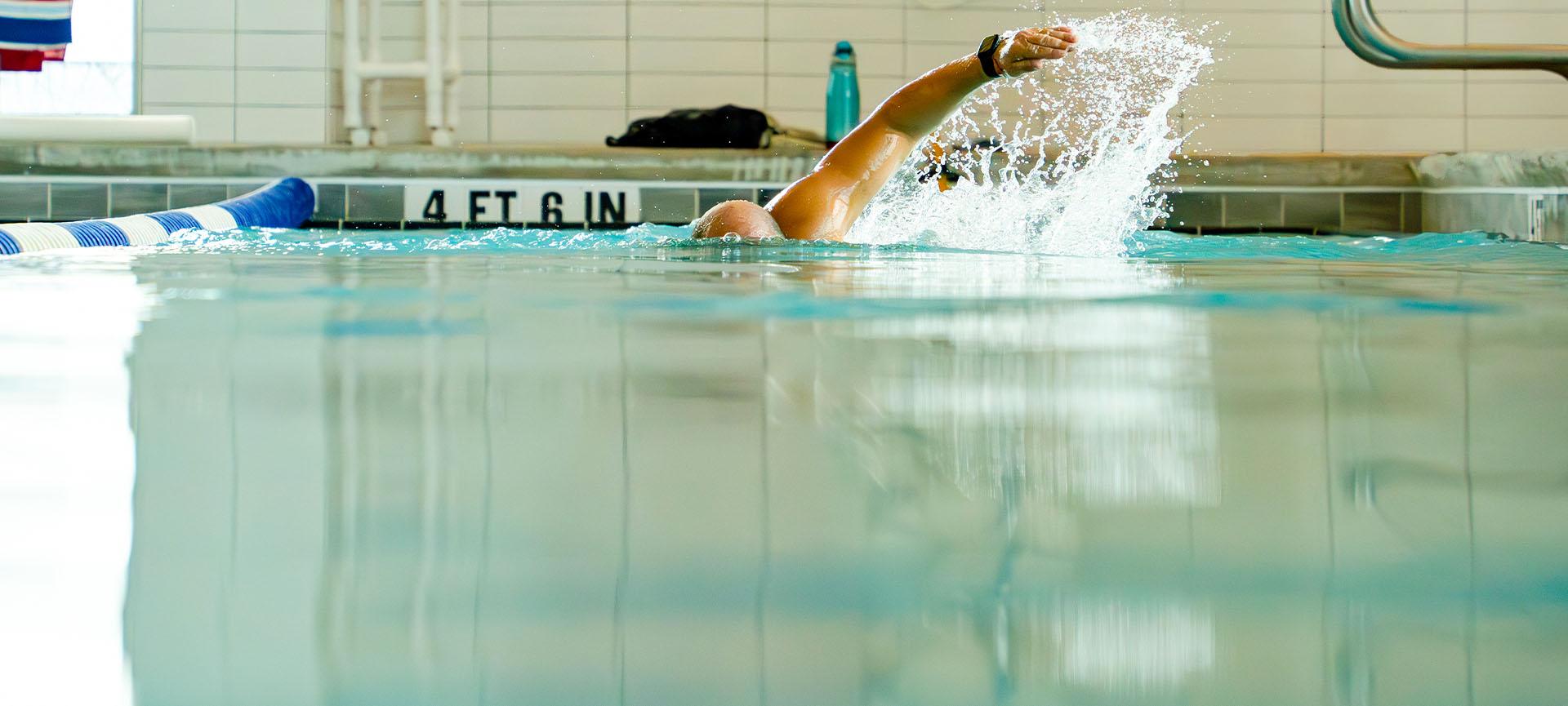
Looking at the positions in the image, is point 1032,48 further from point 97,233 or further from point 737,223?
point 97,233

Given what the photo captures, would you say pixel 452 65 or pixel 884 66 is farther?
pixel 884 66

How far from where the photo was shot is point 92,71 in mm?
5496

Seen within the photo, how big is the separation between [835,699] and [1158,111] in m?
5.25

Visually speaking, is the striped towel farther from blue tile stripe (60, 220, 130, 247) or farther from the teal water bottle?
the teal water bottle

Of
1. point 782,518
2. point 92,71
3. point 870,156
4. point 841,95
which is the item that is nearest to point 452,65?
point 92,71

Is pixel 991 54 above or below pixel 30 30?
below

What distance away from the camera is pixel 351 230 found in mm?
4238

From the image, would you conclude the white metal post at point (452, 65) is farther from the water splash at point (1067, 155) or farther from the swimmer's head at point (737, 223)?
the swimmer's head at point (737, 223)

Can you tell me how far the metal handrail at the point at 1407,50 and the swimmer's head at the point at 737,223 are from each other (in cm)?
110

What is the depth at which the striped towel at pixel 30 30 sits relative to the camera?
16.4 feet

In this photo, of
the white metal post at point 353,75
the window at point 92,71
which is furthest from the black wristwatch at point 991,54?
the window at point 92,71

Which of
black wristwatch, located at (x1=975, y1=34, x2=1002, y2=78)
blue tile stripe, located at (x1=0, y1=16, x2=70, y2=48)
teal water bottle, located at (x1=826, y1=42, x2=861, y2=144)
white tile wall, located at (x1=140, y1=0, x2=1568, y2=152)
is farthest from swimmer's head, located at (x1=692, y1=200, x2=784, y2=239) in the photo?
blue tile stripe, located at (x1=0, y1=16, x2=70, y2=48)

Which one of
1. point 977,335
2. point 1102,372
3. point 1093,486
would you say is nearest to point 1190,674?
point 1093,486

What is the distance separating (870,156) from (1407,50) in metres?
1.01
